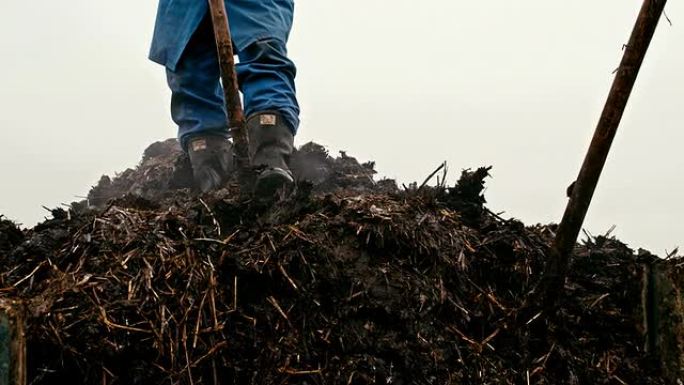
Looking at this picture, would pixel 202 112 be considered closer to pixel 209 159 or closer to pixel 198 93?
pixel 198 93

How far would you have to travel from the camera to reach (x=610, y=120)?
202 cm

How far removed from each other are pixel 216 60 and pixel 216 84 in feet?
0.49

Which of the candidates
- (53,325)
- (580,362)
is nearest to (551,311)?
(580,362)

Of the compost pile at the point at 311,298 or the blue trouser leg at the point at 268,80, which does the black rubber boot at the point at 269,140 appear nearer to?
the blue trouser leg at the point at 268,80

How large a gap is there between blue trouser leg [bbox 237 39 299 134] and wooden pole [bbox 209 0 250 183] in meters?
0.26

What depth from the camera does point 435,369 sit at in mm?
1859

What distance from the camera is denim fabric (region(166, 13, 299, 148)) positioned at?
3.43 metres

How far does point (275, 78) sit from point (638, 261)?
1.87 metres

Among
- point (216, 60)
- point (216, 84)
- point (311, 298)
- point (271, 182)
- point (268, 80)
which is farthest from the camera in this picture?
point (216, 84)

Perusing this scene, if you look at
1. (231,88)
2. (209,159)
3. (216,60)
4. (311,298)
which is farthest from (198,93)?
(311,298)

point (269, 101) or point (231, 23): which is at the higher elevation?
point (231, 23)

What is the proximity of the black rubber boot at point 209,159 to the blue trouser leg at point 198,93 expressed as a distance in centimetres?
5

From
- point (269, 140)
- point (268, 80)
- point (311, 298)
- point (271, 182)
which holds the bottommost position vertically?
point (311, 298)

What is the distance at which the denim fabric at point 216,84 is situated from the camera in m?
3.43
